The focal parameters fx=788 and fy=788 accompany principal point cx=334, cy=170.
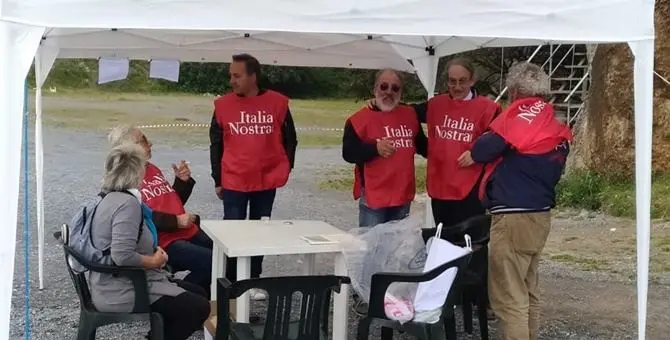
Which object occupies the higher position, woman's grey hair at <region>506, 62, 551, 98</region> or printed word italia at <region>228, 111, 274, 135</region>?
woman's grey hair at <region>506, 62, 551, 98</region>

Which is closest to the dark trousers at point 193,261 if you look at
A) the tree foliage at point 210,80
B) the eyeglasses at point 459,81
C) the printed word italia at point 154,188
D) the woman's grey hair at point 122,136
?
the printed word italia at point 154,188

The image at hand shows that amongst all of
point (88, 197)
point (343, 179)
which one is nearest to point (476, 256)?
point (88, 197)

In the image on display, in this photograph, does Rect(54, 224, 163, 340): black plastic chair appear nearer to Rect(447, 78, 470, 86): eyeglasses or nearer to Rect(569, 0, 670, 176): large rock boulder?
Rect(447, 78, 470, 86): eyeglasses

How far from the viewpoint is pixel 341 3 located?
2949mm

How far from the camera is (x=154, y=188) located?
4.26m

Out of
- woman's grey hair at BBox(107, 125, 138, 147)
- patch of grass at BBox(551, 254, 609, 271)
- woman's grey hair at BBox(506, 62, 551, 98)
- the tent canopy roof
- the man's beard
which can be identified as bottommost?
patch of grass at BBox(551, 254, 609, 271)

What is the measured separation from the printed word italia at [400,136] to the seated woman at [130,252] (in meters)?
1.57

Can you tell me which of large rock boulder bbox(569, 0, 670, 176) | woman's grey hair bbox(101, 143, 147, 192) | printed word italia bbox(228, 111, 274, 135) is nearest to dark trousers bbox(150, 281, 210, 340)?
woman's grey hair bbox(101, 143, 147, 192)

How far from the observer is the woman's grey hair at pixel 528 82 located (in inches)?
140

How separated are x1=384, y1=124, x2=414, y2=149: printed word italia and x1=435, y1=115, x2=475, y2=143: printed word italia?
0.55 feet

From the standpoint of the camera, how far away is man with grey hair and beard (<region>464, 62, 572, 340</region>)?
11.4ft

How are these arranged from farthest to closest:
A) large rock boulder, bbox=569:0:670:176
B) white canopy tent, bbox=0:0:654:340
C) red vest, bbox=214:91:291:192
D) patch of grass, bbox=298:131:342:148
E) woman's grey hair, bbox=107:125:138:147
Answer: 1. patch of grass, bbox=298:131:342:148
2. large rock boulder, bbox=569:0:670:176
3. red vest, bbox=214:91:291:192
4. woman's grey hair, bbox=107:125:138:147
5. white canopy tent, bbox=0:0:654:340

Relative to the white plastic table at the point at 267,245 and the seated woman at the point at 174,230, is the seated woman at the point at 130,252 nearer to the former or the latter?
the white plastic table at the point at 267,245

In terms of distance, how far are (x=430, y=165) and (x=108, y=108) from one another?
16.4 metres
